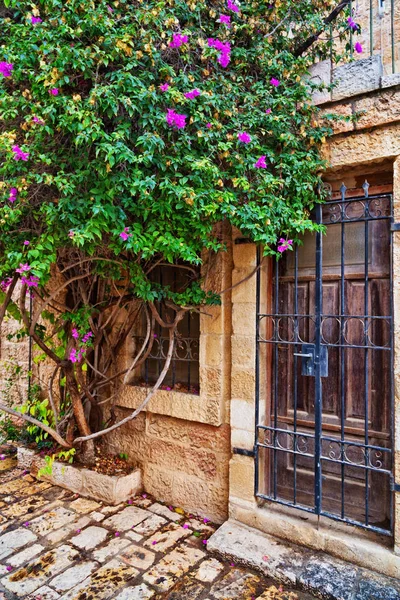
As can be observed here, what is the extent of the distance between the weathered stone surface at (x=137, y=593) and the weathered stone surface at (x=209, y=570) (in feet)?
1.07

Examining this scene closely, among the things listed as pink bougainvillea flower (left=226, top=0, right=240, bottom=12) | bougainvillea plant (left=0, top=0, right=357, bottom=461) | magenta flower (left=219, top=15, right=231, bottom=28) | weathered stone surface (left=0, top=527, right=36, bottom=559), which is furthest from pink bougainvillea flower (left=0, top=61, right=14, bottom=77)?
weathered stone surface (left=0, top=527, right=36, bottom=559)

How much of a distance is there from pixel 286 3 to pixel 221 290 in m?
2.01

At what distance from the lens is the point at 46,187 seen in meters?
2.58

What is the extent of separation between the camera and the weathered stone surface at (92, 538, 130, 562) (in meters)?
2.67

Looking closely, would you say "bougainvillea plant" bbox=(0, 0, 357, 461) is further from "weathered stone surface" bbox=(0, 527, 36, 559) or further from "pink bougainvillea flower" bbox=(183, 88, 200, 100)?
"weathered stone surface" bbox=(0, 527, 36, 559)

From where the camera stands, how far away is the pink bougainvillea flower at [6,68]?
2.23m

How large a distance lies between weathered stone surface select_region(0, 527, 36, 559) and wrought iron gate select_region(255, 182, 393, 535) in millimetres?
1692

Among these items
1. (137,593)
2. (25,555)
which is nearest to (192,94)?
(137,593)

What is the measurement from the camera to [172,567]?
258cm

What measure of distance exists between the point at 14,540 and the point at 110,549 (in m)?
0.71

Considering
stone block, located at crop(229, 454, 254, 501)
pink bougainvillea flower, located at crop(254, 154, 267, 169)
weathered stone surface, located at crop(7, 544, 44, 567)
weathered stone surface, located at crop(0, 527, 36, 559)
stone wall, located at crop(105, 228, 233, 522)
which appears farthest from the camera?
stone wall, located at crop(105, 228, 233, 522)

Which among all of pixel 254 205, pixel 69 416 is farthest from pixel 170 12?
pixel 69 416

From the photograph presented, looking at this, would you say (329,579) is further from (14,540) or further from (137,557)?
(14,540)

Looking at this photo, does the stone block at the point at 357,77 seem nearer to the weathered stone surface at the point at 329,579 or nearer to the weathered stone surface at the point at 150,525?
the weathered stone surface at the point at 329,579
